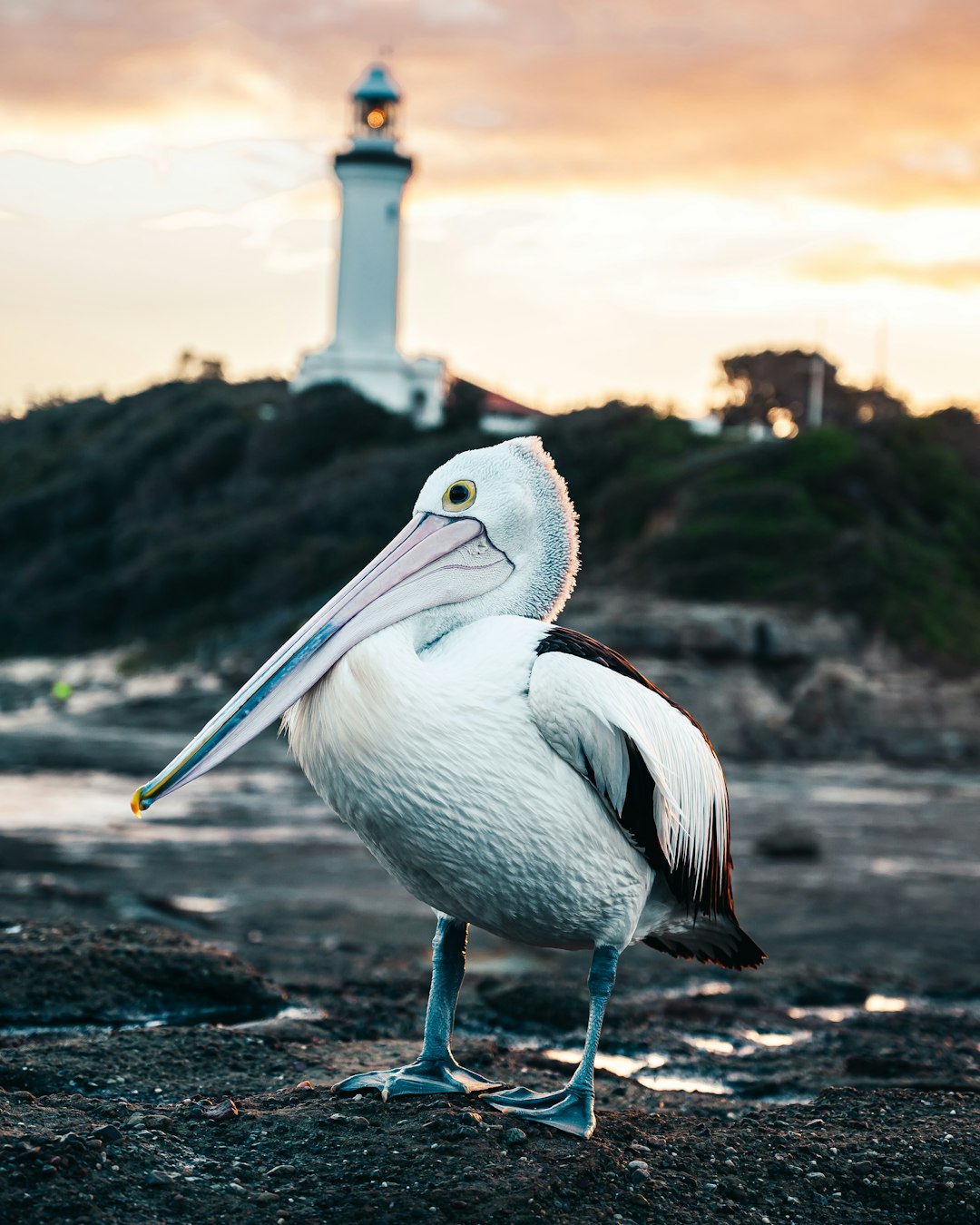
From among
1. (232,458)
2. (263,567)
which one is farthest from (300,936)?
(232,458)

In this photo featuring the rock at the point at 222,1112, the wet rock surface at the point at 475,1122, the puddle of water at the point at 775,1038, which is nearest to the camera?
the wet rock surface at the point at 475,1122

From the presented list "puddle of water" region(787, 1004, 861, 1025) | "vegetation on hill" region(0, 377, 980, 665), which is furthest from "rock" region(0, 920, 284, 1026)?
"vegetation on hill" region(0, 377, 980, 665)

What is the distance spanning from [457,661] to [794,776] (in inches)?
654

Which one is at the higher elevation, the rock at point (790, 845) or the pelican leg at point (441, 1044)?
the pelican leg at point (441, 1044)

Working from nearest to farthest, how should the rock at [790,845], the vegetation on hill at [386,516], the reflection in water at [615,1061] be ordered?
1. the reflection in water at [615,1061]
2. the rock at [790,845]
3. the vegetation on hill at [386,516]

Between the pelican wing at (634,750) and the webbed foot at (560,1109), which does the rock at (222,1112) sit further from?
the pelican wing at (634,750)

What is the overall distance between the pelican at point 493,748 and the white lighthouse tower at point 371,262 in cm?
3810

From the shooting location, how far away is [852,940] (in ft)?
32.4

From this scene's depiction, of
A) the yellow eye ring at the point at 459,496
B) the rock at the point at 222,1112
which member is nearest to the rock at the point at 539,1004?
the rock at the point at 222,1112

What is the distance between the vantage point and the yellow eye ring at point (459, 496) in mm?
3924

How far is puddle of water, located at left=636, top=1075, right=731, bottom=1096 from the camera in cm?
547

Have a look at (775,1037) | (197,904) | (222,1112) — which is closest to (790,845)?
(197,904)

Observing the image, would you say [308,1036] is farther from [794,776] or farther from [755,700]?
[755,700]

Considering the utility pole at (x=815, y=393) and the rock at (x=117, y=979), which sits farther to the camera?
the utility pole at (x=815, y=393)
